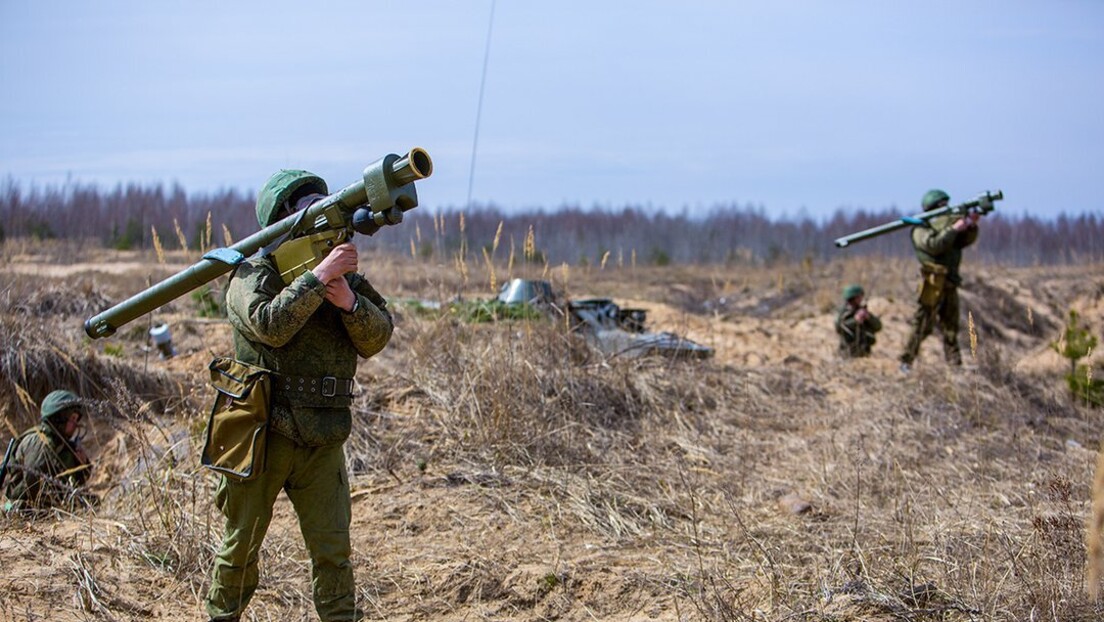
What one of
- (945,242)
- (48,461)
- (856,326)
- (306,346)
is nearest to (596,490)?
(306,346)

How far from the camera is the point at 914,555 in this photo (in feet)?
13.0

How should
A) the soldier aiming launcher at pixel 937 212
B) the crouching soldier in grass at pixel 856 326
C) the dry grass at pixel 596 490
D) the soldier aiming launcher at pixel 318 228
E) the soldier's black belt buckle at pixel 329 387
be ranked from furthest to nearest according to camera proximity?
the crouching soldier in grass at pixel 856 326
the soldier aiming launcher at pixel 937 212
the dry grass at pixel 596 490
the soldier's black belt buckle at pixel 329 387
the soldier aiming launcher at pixel 318 228

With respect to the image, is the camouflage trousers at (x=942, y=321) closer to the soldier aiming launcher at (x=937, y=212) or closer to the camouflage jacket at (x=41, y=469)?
the soldier aiming launcher at (x=937, y=212)

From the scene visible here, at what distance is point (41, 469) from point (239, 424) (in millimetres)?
2502

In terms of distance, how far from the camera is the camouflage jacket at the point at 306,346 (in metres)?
Answer: 3.46

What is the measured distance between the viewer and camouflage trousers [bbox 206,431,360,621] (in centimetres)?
349

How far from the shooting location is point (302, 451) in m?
3.53

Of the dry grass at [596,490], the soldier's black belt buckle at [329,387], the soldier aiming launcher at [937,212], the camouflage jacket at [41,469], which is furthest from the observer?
the soldier aiming launcher at [937,212]

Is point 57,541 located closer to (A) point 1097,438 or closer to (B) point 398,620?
(B) point 398,620

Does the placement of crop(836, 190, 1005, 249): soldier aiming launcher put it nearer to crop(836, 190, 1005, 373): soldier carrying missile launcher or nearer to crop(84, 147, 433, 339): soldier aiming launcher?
crop(836, 190, 1005, 373): soldier carrying missile launcher

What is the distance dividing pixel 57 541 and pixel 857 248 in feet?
112

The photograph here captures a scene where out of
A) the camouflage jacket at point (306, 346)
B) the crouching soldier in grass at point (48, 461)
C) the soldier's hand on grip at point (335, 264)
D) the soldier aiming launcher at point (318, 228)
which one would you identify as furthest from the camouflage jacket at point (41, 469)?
the soldier's hand on grip at point (335, 264)

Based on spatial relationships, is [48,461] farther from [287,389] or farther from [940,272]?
[940,272]

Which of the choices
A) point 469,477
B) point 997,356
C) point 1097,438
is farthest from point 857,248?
point 469,477
